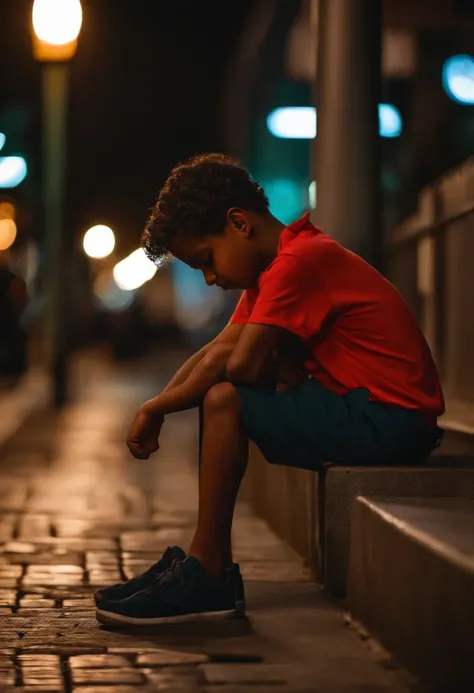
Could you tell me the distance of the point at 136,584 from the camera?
4.48 m

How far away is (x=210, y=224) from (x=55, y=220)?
40.9 ft

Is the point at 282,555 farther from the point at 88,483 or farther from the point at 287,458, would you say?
the point at 88,483

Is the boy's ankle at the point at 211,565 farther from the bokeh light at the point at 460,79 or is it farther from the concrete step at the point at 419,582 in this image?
the bokeh light at the point at 460,79

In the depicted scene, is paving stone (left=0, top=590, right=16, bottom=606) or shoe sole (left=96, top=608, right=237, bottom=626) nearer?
shoe sole (left=96, top=608, right=237, bottom=626)

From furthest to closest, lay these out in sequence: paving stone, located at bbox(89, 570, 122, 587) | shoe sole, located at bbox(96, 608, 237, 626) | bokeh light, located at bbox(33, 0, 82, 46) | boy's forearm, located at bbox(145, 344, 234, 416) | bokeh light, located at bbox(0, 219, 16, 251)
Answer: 1. bokeh light, located at bbox(0, 219, 16, 251)
2. bokeh light, located at bbox(33, 0, 82, 46)
3. paving stone, located at bbox(89, 570, 122, 587)
4. boy's forearm, located at bbox(145, 344, 234, 416)
5. shoe sole, located at bbox(96, 608, 237, 626)

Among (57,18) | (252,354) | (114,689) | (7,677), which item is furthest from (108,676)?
(57,18)

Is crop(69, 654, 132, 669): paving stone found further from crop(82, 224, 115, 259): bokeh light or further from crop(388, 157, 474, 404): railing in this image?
crop(82, 224, 115, 259): bokeh light

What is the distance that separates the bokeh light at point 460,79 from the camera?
18484 millimetres

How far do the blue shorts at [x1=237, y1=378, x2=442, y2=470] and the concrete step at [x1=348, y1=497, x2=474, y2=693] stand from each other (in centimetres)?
22

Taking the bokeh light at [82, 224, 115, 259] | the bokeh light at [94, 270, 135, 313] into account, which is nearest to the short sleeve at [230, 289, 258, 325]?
the bokeh light at [82, 224, 115, 259]

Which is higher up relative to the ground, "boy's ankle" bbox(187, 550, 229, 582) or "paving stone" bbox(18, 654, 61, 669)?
"boy's ankle" bbox(187, 550, 229, 582)

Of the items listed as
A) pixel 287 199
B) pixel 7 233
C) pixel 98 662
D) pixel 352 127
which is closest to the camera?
pixel 98 662

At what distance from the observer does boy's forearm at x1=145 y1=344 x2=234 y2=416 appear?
4.51m

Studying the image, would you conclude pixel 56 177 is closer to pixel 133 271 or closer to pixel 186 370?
pixel 186 370
